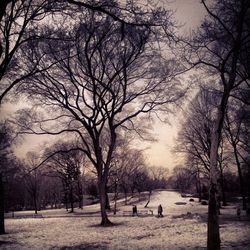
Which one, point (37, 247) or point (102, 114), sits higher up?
point (102, 114)

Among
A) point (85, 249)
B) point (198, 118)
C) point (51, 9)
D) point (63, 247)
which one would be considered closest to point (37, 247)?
point (63, 247)

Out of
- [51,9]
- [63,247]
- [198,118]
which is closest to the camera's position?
[51,9]

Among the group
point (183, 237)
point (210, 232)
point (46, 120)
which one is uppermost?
point (46, 120)

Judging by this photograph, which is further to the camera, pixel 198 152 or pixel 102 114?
pixel 198 152

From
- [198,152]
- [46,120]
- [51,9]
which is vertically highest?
[51,9]

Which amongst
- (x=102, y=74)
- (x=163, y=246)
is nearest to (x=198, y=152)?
(x=102, y=74)

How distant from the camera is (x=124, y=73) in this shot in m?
20.9

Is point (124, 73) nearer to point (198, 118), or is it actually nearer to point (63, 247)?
point (63, 247)

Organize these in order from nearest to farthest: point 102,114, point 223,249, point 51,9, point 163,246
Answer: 1. point 51,9
2. point 223,249
3. point 163,246
4. point 102,114

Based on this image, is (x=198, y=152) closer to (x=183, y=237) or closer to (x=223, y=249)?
(x=183, y=237)

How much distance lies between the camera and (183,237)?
14.9 m

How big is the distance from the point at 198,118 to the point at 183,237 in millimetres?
19032

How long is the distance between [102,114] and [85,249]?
38.8ft

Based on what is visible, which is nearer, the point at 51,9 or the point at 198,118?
the point at 51,9
